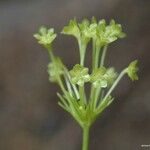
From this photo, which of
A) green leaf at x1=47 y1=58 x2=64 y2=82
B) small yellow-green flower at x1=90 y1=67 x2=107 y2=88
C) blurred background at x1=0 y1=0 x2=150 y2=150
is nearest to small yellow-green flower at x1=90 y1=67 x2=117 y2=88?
small yellow-green flower at x1=90 y1=67 x2=107 y2=88

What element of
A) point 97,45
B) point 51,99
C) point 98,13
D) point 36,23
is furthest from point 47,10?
point 97,45

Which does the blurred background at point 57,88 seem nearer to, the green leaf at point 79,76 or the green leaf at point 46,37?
the green leaf at point 46,37

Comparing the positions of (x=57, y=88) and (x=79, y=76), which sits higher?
(x=57, y=88)

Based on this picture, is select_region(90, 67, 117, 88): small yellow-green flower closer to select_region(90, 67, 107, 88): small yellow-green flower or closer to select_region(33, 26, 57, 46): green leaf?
select_region(90, 67, 107, 88): small yellow-green flower

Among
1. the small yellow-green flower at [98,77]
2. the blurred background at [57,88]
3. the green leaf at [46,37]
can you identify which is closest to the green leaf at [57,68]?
the green leaf at [46,37]

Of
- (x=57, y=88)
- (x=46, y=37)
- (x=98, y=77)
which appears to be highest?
(x=57, y=88)

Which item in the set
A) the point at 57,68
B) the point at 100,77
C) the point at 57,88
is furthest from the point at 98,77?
the point at 57,88

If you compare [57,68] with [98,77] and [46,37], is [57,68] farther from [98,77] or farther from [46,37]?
[98,77]

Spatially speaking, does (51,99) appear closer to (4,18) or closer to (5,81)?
(5,81)
